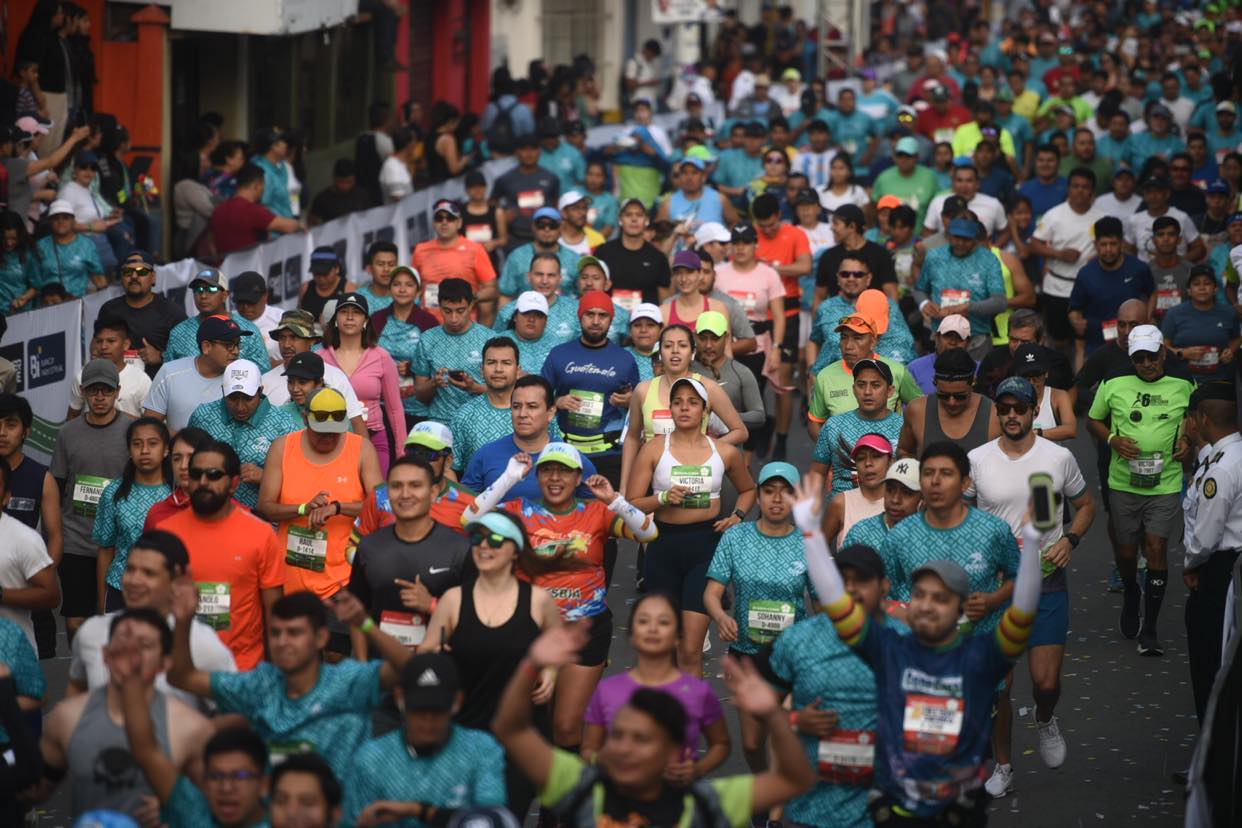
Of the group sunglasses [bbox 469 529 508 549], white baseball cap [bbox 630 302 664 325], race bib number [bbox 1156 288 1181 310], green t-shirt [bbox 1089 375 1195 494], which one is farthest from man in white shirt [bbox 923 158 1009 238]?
sunglasses [bbox 469 529 508 549]

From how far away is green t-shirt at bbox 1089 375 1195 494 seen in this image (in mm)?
11438

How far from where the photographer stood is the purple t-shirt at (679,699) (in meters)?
7.16

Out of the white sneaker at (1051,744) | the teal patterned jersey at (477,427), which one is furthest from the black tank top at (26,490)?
the white sneaker at (1051,744)

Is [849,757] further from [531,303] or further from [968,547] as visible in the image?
[531,303]

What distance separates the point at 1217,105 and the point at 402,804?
63.6ft

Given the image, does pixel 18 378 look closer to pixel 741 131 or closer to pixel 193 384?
pixel 193 384

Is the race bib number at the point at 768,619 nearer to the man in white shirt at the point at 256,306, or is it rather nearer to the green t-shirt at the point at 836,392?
the green t-shirt at the point at 836,392

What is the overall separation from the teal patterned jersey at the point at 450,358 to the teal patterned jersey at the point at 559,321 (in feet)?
1.95

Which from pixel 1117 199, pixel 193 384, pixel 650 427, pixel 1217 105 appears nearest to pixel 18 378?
pixel 193 384

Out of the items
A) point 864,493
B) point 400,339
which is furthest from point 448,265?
point 864,493

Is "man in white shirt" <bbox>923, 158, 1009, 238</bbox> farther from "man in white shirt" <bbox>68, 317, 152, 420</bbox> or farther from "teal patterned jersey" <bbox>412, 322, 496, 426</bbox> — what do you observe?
"man in white shirt" <bbox>68, 317, 152, 420</bbox>

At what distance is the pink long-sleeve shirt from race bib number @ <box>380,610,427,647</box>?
11.4ft

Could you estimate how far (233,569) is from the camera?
Answer: 854 centimetres

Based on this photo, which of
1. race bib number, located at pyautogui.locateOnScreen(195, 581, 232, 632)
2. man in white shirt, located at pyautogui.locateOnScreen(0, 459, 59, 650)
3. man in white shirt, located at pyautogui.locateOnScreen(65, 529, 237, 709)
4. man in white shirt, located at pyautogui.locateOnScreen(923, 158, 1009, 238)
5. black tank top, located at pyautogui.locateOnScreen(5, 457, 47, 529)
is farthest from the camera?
man in white shirt, located at pyautogui.locateOnScreen(923, 158, 1009, 238)
